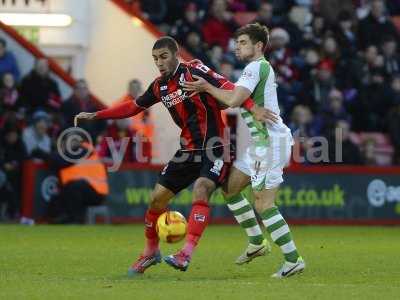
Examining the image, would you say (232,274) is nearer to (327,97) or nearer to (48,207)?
(48,207)

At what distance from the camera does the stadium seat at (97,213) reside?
64.2ft

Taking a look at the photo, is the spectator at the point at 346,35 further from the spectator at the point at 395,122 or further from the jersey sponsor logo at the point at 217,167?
the jersey sponsor logo at the point at 217,167

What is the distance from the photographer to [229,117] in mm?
21609

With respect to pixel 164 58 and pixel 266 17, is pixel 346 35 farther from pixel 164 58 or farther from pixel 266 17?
pixel 164 58

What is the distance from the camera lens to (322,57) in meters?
23.1

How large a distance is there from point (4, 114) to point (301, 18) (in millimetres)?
6662

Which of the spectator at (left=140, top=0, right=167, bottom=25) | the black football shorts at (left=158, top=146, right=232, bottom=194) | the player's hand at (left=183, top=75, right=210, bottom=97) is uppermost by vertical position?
the spectator at (left=140, top=0, right=167, bottom=25)

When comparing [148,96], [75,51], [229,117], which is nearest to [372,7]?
[229,117]

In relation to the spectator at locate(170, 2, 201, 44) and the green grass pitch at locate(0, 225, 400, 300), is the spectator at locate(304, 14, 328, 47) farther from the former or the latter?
the green grass pitch at locate(0, 225, 400, 300)

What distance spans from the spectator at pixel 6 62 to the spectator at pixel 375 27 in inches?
279

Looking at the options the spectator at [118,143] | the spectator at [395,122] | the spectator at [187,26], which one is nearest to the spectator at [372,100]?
the spectator at [395,122]

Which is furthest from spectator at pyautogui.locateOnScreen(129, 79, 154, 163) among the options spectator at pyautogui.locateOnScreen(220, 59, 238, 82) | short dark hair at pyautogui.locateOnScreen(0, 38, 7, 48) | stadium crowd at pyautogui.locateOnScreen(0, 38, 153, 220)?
short dark hair at pyautogui.locateOnScreen(0, 38, 7, 48)

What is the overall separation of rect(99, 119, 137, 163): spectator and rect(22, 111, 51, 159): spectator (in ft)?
2.92

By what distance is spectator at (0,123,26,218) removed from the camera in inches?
768
